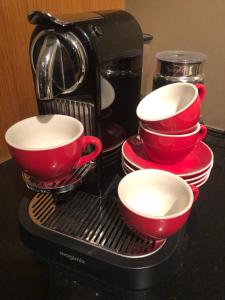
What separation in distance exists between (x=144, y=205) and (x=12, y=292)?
211 mm

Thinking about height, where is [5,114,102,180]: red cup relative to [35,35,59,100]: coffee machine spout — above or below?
below

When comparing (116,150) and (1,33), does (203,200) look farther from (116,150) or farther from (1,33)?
(1,33)

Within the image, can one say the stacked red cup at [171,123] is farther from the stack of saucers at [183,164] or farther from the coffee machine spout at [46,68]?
the coffee machine spout at [46,68]

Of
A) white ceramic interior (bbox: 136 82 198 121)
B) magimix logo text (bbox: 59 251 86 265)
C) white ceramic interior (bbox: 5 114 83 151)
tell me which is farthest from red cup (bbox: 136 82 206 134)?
magimix logo text (bbox: 59 251 86 265)

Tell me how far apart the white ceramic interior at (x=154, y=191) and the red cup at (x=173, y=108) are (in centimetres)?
7

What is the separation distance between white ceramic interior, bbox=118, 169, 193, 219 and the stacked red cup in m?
0.06

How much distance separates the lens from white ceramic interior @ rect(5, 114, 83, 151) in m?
0.41

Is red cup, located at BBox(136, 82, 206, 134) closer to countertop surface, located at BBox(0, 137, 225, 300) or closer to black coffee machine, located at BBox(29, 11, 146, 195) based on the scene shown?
black coffee machine, located at BBox(29, 11, 146, 195)

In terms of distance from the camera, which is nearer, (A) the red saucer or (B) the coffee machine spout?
(B) the coffee machine spout

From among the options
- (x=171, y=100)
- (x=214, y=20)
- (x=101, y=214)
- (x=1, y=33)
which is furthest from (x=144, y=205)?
(x=214, y=20)

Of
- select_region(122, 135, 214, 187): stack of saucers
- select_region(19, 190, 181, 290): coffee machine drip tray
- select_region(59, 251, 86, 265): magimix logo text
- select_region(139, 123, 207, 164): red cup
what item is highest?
select_region(139, 123, 207, 164): red cup

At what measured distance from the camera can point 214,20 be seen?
2.35ft

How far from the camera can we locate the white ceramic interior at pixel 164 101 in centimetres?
47

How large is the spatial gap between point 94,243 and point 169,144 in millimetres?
180
